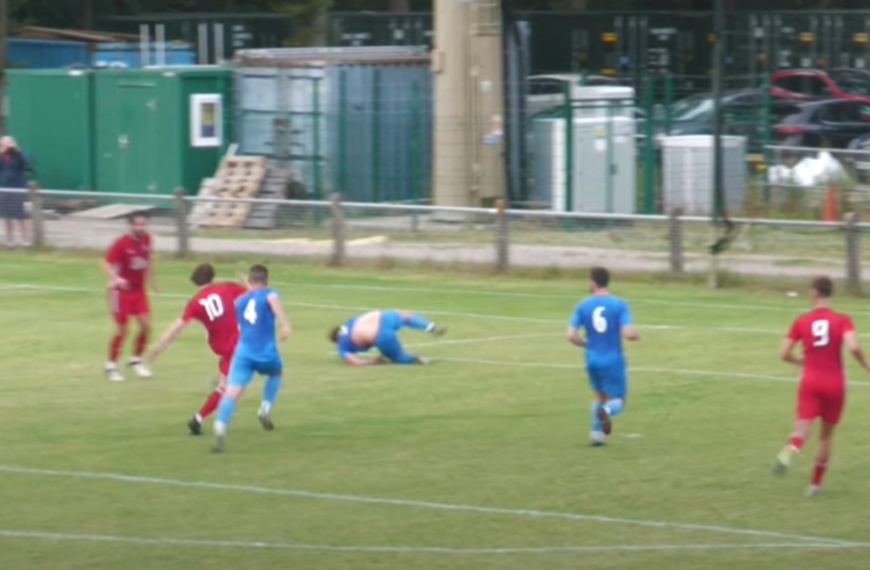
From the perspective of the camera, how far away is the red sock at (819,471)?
13203 mm

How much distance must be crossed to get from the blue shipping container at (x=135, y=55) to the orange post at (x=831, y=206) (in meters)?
16.5

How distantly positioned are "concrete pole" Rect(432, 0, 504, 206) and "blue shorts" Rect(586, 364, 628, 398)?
1850cm

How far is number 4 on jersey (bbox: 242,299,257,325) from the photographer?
49.6ft

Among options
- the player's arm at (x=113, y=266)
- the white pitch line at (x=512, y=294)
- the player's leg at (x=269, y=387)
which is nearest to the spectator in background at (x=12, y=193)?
the white pitch line at (x=512, y=294)

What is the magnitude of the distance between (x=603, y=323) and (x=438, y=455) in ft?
5.41

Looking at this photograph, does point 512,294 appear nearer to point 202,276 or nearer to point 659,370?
point 659,370

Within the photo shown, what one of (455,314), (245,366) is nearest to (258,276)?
(245,366)

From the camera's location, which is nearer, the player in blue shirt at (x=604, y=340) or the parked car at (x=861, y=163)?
the player in blue shirt at (x=604, y=340)

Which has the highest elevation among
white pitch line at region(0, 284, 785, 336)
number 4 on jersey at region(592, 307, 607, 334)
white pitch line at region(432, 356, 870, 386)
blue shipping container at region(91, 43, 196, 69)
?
blue shipping container at region(91, 43, 196, 69)

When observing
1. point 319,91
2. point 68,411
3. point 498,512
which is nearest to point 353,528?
point 498,512

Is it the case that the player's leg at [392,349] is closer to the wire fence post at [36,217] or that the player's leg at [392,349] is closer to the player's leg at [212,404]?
the player's leg at [212,404]

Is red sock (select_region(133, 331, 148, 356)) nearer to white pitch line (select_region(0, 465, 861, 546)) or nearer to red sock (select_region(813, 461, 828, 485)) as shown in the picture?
white pitch line (select_region(0, 465, 861, 546))

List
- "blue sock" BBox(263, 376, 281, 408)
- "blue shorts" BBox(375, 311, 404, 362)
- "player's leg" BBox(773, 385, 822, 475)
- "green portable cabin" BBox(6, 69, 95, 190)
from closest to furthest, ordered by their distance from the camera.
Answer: "player's leg" BBox(773, 385, 822, 475) < "blue sock" BBox(263, 376, 281, 408) < "blue shorts" BBox(375, 311, 404, 362) < "green portable cabin" BBox(6, 69, 95, 190)

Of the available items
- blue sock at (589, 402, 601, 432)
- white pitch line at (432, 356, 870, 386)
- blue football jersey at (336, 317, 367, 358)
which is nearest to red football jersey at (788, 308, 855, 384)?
blue sock at (589, 402, 601, 432)
